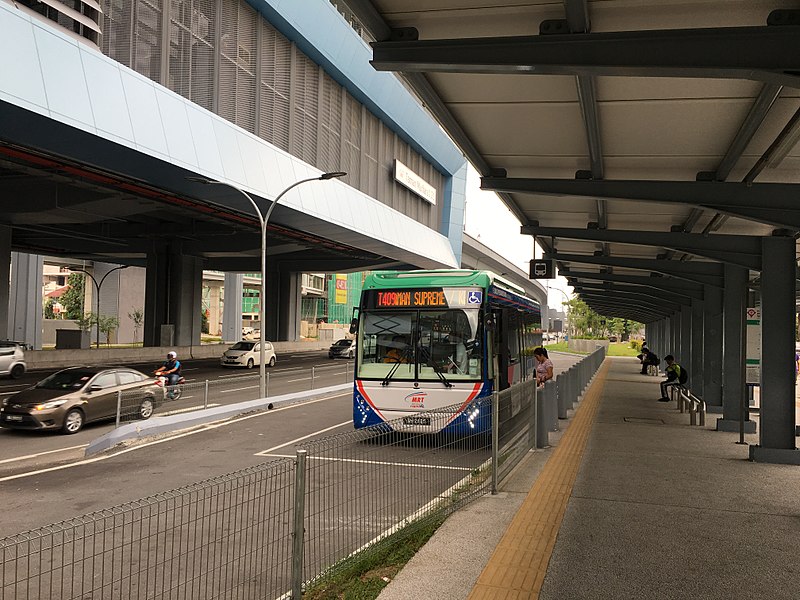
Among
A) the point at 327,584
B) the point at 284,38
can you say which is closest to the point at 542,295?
the point at 284,38

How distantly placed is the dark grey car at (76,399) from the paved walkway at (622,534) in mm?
10434

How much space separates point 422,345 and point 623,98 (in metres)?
6.63

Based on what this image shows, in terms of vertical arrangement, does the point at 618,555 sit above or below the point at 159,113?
below

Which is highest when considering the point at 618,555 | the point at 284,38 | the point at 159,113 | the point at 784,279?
the point at 284,38

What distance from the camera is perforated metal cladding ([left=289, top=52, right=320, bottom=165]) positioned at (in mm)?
37969

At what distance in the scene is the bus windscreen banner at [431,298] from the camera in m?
13.2

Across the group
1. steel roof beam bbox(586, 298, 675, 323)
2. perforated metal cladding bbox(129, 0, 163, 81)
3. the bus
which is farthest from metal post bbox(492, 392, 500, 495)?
steel roof beam bbox(586, 298, 675, 323)

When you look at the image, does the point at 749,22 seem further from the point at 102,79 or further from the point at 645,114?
the point at 102,79

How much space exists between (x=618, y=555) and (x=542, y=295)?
4496 inches

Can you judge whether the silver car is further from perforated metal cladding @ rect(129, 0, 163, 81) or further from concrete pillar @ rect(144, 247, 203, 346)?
concrete pillar @ rect(144, 247, 203, 346)

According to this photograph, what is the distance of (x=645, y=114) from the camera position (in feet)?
25.8

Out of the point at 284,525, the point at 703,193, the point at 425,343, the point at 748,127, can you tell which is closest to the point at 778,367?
the point at 703,193

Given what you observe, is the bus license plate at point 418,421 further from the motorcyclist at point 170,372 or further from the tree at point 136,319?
the tree at point 136,319

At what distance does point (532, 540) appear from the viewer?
6.70 metres
